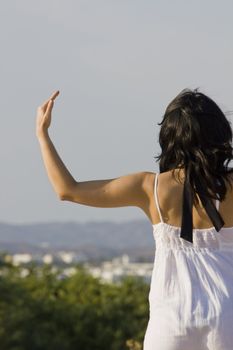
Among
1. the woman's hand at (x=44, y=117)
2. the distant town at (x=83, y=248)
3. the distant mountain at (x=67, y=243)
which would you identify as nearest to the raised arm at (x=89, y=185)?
the woman's hand at (x=44, y=117)

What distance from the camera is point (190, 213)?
166 inches

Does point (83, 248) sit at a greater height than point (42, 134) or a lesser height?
lesser

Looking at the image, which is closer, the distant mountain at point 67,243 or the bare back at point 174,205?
the bare back at point 174,205

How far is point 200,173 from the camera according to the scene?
429 centimetres

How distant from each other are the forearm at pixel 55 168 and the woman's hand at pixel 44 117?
0.06 ft

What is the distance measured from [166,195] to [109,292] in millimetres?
14749

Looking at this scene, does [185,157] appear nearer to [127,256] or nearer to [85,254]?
[85,254]

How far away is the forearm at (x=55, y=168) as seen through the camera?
4359 mm

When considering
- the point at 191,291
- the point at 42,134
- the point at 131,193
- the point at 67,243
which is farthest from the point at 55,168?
the point at 67,243

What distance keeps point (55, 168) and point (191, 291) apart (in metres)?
0.64

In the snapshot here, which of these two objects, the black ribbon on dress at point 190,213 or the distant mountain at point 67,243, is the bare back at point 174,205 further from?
the distant mountain at point 67,243

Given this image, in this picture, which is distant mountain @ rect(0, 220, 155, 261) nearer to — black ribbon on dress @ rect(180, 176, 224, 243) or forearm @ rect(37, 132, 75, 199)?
forearm @ rect(37, 132, 75, 199)

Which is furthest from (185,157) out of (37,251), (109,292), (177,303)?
(37,251)

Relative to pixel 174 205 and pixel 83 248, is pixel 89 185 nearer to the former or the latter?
pixel 174 205
